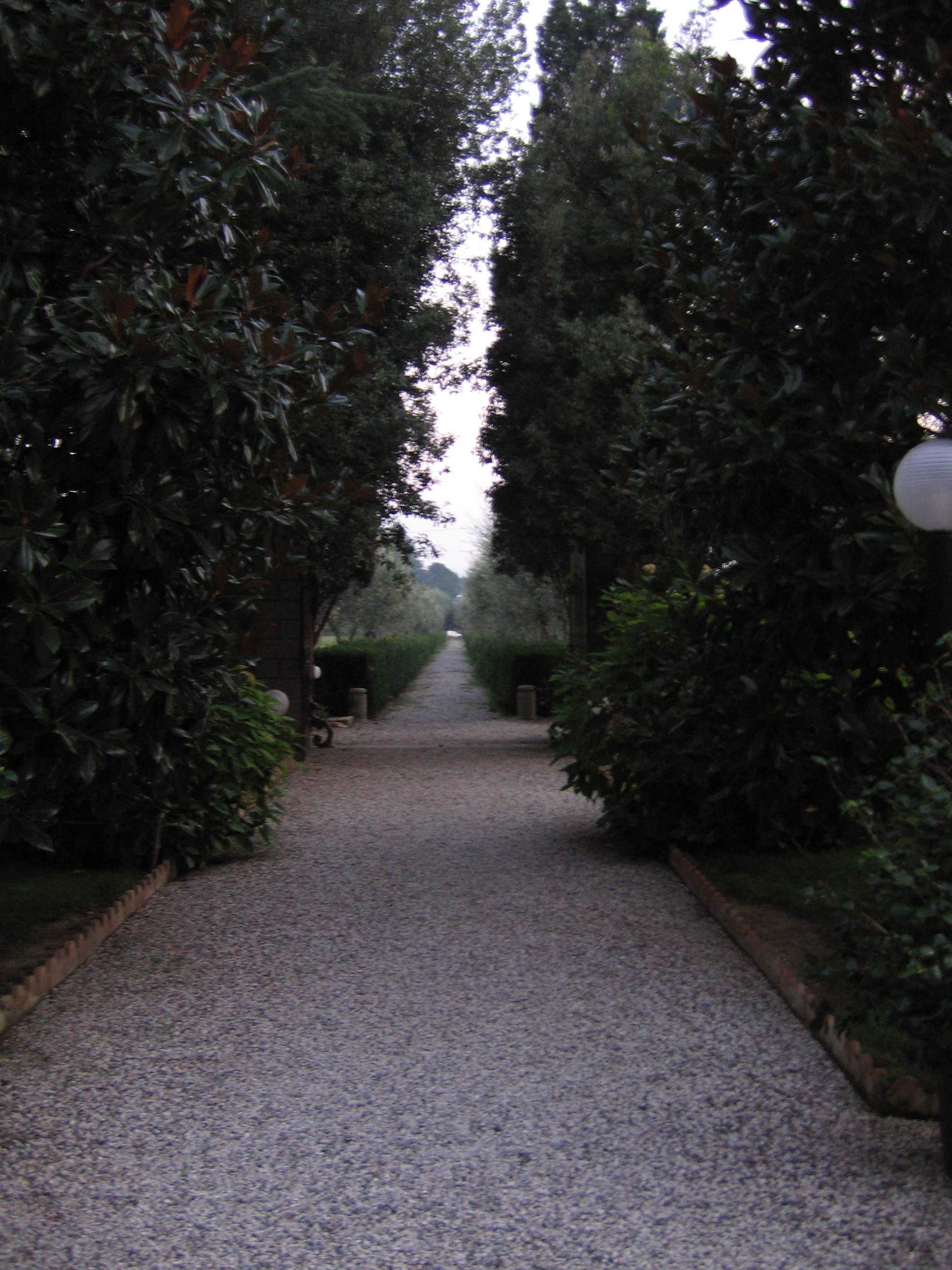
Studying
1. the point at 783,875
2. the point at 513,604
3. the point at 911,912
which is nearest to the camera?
the point at 911,912

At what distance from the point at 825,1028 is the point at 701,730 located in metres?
2.84

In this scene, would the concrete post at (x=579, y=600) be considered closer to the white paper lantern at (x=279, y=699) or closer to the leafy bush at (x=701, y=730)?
the white paper lantern at (x=279, y=699)

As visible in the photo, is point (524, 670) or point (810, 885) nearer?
point (810, 885)

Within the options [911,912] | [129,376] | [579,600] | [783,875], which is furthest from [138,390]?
[579,600]

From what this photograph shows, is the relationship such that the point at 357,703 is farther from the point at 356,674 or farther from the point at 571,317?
the point at 571,317

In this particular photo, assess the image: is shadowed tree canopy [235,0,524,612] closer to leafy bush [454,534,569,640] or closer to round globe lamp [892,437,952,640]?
leafy bush [454,534,569,640]

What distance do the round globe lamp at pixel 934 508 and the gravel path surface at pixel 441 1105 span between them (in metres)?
1.49

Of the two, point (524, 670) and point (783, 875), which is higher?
point (524, 670)

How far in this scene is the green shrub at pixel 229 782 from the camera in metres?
6.14

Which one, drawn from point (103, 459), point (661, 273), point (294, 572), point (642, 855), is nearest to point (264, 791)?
point (642, 855)

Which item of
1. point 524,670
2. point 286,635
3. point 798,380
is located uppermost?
point 798,380

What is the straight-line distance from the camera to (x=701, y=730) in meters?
6.18

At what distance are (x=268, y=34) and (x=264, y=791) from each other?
152 inches

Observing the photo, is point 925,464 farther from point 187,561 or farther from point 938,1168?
point 187,561
